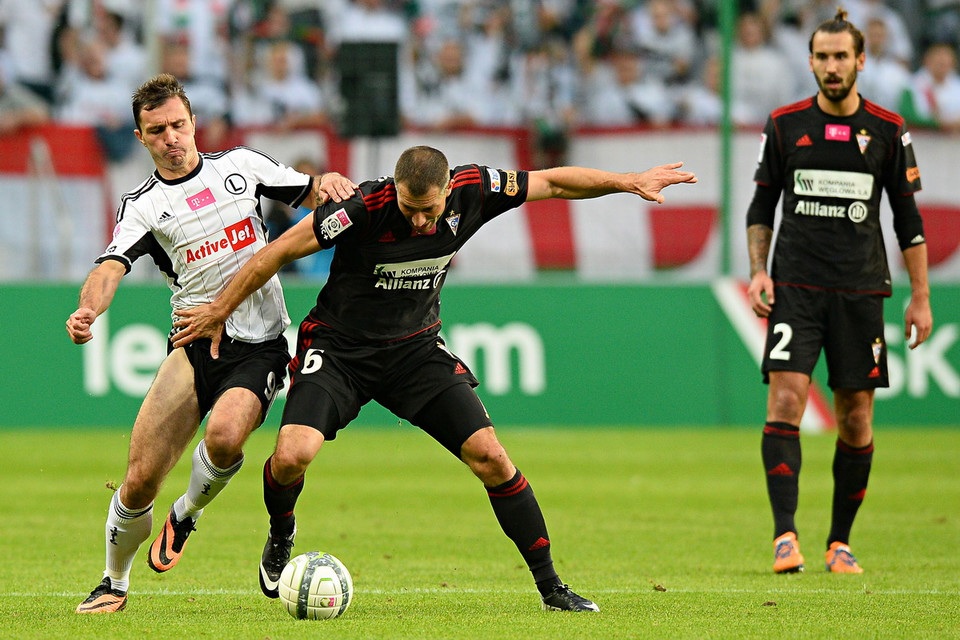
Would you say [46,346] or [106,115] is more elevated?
[106,115]

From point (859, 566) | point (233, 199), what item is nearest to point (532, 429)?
point (859, 566)

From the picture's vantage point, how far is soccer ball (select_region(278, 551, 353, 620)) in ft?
18.9

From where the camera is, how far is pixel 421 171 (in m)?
5.78

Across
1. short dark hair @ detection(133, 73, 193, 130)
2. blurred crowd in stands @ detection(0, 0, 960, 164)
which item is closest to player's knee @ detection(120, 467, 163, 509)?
short dark hair @ detection(133, 73, 193, 130)

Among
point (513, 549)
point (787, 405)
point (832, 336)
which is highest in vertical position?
point (832, 336)

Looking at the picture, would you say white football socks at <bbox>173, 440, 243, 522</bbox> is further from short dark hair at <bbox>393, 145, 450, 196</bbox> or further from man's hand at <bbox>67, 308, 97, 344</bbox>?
short dark hair at <bbox>393, 145, 450, 196</bbox>

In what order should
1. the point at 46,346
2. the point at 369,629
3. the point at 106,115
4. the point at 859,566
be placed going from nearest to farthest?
1. the point at 369,629
2. the point at 859,566
3. the point at 46,346
4. the point at 106,115

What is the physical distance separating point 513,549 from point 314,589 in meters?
2.62

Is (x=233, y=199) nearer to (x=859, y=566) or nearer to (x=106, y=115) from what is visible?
(x=859, y=566)

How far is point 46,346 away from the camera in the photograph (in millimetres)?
14383

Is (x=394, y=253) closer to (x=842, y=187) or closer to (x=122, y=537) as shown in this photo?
(x=122, y=537)

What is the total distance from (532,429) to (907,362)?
389 centimetres

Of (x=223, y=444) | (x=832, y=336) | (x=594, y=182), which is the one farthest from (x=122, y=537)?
(x=832, y=336)

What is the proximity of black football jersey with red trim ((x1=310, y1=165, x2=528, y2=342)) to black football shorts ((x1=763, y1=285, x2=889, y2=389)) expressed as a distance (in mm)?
1833
